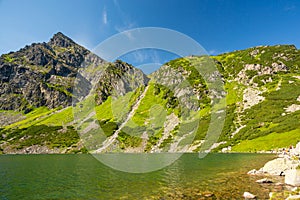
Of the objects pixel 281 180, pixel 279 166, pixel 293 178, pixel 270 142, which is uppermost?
pixel 270 142

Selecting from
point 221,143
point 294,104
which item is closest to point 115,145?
point 221,143

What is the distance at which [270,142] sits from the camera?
12925 centimetres

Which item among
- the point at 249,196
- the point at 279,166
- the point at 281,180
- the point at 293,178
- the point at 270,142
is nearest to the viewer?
the point at 249,196

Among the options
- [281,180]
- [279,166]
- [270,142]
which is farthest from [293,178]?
[270,142]

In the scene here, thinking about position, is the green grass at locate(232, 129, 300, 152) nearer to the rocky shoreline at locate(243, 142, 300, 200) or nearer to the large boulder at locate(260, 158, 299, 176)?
the large boulder at locate(260, 158, 299, 176)

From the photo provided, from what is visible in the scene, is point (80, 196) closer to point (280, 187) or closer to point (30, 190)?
point (30, 190)

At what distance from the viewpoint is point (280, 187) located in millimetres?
33781

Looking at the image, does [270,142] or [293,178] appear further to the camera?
[270,142]

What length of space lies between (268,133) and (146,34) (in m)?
127

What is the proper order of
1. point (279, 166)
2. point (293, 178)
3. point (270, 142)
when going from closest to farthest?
point (293, 178) → point (279, 166) → point (270, 142)

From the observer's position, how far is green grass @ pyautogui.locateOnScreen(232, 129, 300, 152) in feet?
395

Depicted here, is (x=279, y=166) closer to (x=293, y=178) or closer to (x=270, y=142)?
(x=293, y=178)

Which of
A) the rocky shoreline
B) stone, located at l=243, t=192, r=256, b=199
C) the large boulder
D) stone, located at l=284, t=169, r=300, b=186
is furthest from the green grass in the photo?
stone, located at l=243, t=192, r=256, b=199

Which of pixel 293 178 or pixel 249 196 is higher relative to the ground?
pixel 293 178
